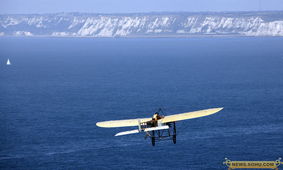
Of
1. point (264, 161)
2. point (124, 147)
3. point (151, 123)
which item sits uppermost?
point (124, 147)

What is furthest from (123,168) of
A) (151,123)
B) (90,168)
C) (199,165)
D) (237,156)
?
(151,123)

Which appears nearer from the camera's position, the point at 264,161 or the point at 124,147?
the point at 264,161

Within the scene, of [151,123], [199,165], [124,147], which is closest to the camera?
[151,123]

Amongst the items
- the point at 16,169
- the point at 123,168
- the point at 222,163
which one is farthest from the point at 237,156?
the point at 16,169

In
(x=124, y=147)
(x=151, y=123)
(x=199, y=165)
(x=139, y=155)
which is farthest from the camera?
(x=124, y=147)

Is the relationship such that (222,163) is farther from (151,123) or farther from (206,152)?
(151,123)

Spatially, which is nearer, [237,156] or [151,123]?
[151,123]

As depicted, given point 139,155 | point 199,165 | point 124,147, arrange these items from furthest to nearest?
1. point 124,147
2. point 139,155
3. point 199,165

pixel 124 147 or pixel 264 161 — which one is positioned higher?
pixel 124 147

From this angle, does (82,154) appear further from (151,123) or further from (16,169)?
(151,123)
